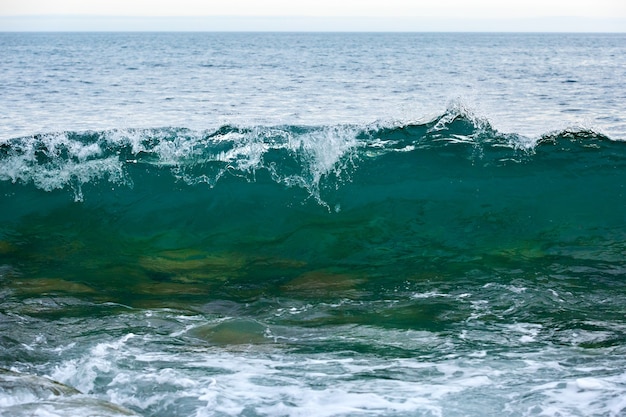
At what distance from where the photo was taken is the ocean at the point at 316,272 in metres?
5.71

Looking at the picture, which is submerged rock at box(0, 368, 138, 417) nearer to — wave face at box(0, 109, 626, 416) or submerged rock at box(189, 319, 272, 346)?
wave face at box(0, 109, 626, 416)

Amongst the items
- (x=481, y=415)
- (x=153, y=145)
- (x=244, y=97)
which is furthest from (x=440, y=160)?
(x=244, y=97)

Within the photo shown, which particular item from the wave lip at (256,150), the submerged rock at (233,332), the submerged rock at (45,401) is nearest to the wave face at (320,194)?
the wave lip at (256,150)

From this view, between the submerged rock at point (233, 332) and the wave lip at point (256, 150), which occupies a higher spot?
the wave lip at point (256, 150)

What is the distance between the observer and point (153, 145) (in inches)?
526

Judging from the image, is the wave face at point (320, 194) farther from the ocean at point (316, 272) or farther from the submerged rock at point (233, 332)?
the submerged rock at point (233, 332)

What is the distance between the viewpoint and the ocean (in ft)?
18.7

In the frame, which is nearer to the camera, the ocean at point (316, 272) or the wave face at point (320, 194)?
the ocean at point (316, 272)

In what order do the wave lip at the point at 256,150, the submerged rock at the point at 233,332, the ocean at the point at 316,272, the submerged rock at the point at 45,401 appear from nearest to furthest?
the submerged rock at the point at 45,401 < the ocean at the point at 316,272 < the submerged rock at the point at 233,332 < the wave lip at the point at 256,150

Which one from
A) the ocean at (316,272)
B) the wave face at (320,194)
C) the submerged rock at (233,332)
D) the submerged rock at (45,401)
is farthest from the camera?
the wave face at (320,194)

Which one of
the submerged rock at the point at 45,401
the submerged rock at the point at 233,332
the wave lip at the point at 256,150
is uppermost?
the wave lip at the point at 256,150

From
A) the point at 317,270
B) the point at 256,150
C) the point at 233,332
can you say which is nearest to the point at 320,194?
the point at 256,150

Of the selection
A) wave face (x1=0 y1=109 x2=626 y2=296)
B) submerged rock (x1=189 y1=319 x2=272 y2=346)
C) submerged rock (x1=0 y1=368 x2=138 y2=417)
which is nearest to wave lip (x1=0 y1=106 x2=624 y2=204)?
wave face (x1=0 y1=109 x2=626 y2=296)

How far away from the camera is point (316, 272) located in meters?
9.36
